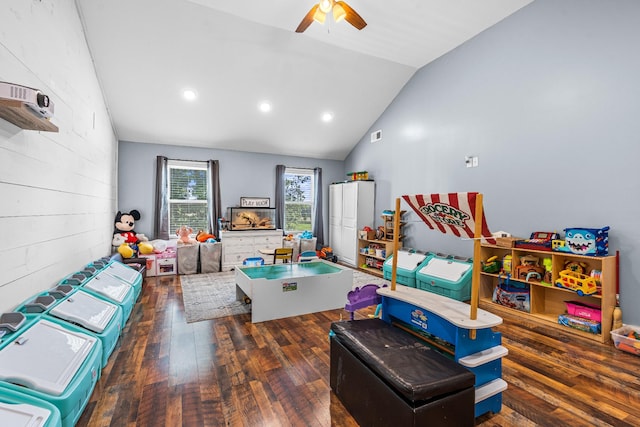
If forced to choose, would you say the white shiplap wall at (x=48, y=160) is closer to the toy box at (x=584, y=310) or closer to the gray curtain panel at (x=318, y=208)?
the gray curtain panel at (x=318, y=208)

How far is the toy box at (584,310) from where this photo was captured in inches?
104

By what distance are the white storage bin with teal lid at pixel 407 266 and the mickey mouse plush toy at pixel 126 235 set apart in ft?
12.8

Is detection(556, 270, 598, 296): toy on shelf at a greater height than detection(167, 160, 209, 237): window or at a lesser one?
lesser

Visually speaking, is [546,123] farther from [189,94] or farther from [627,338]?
[189,94]

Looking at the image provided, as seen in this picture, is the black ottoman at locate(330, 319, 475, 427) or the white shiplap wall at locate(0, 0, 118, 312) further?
the white shiplap wall at locate(0, 0, 118, 312)

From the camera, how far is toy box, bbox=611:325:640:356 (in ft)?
7.69

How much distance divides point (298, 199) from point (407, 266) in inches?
122

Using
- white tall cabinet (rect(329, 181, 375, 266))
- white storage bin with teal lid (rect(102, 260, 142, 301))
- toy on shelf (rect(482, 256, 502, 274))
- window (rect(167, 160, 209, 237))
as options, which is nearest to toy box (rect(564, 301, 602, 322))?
toy on shelf (rect(482, 256, 502, 274))

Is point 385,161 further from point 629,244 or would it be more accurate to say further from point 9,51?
point 9,51

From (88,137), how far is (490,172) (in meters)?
4.64

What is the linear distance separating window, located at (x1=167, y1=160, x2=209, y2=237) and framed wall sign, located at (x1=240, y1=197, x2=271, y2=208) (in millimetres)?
696

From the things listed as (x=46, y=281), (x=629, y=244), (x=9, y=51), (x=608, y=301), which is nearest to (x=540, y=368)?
(x=608, y=301)

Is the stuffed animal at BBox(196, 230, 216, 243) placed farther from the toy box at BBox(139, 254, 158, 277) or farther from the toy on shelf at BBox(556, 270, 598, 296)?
the toy on shelf at BBox(556, 270, 598, 296)

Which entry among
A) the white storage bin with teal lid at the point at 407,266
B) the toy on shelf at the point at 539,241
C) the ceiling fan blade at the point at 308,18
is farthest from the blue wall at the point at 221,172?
the toy on shelf at the point at 539,241
